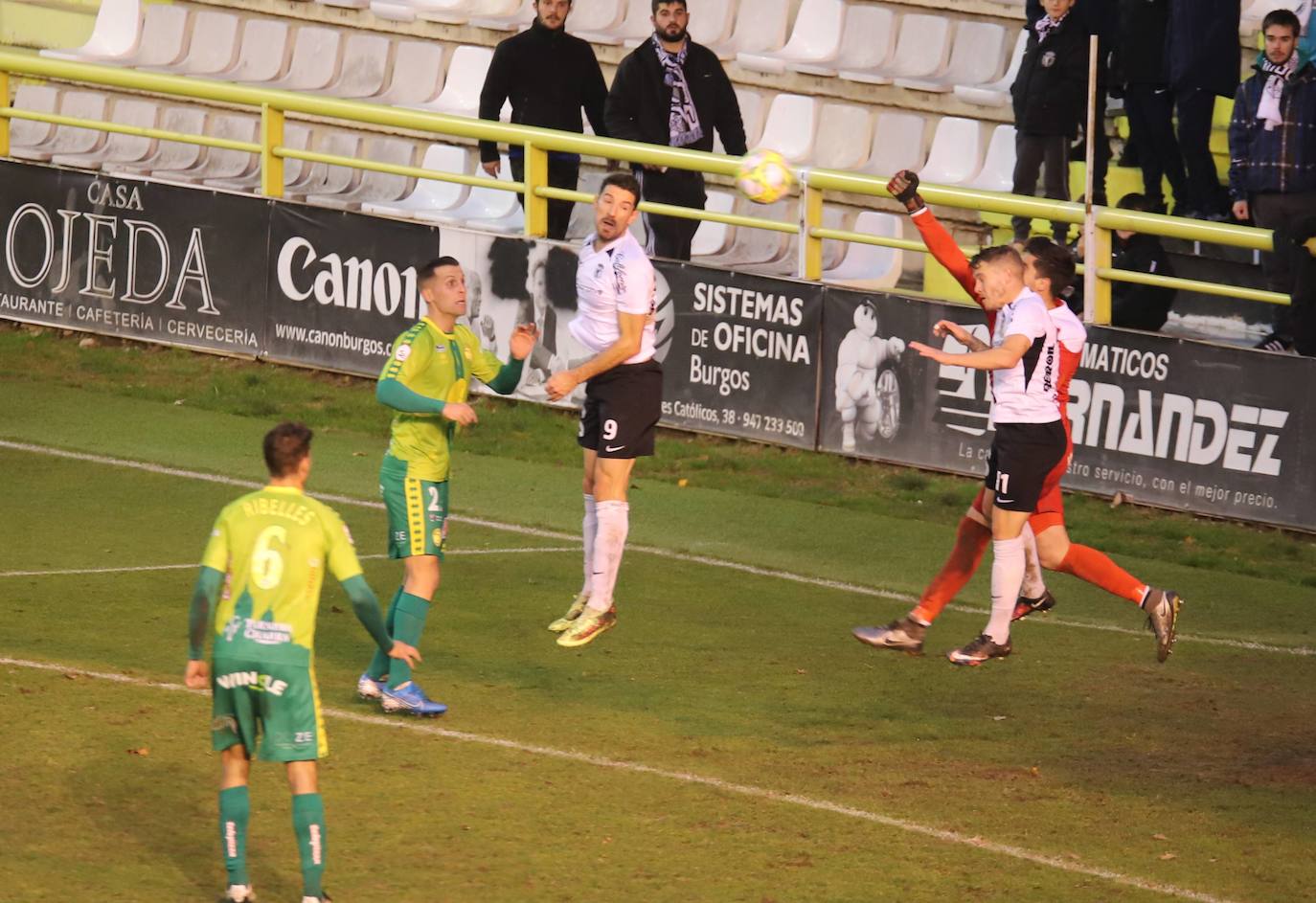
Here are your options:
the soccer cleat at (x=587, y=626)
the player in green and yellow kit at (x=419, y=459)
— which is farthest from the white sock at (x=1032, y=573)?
the player in green and yellow kit at (x=419, y=459)

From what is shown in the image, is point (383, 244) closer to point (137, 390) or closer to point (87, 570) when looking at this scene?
point (137, 390)

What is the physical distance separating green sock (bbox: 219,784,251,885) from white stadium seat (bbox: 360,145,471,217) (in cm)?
1315

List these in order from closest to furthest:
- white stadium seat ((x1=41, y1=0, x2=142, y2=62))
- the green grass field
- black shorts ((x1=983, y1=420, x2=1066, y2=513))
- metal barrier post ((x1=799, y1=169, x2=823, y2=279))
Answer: the green grass field < black shorts ((x1=983, y1=420, x2=1066, y2=513)) < metal barrier post ((x1=799, y1=169, x2=823, y2=279)) < white stadium seat ((x1=41, y1=0, x2=142, y2=62))

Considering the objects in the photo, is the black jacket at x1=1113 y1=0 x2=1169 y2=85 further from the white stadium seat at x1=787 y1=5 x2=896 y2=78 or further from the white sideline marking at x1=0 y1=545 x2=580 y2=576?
the white sideline marking at x1=0 y1=545 x2=580 y2=576

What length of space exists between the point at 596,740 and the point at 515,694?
0.79 m

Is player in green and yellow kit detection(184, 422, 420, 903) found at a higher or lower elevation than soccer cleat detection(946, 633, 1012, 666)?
higher

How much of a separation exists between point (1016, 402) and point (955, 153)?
830 cm

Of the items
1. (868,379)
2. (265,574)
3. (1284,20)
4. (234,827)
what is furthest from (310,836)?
(1284,20)

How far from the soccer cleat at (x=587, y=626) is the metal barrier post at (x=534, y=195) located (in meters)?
6.38

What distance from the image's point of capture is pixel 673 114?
16422mm

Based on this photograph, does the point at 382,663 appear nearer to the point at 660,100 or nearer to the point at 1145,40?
the point at 660,100

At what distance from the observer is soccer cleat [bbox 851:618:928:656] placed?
10914mm

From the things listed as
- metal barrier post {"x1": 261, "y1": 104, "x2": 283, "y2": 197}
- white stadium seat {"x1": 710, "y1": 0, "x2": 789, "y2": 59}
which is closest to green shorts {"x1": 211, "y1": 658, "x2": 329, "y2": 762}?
metal barrier post {"x1": 261, "y1": 104, "x2": 283, "y2": 197}

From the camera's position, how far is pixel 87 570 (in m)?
11.9
